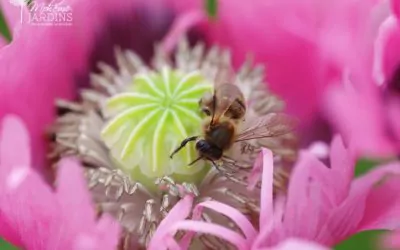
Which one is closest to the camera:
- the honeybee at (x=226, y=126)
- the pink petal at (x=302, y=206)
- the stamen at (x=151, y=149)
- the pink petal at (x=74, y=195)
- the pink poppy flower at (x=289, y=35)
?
the pink petal at (x=74, y=195)

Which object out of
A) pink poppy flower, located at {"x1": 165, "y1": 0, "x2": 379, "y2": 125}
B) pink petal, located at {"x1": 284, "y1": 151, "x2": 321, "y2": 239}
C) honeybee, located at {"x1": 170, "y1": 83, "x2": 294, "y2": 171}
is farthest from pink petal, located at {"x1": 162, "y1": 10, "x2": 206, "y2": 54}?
pink petal, located at {"x1": 284, "y1": 151, "x2": 321, "y2": 239}

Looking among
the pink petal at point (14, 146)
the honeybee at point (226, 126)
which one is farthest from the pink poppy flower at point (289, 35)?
the pink petal at point (14, 146)

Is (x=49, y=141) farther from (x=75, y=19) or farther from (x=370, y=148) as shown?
(x=370, y=148)

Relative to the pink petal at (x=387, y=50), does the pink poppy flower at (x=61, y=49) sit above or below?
below

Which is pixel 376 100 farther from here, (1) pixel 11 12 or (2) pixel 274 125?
(1) pixel 11 12

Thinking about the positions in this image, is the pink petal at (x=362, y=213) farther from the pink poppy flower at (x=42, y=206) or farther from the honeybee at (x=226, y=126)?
the pink poppy flower at (x=42, y=206)
